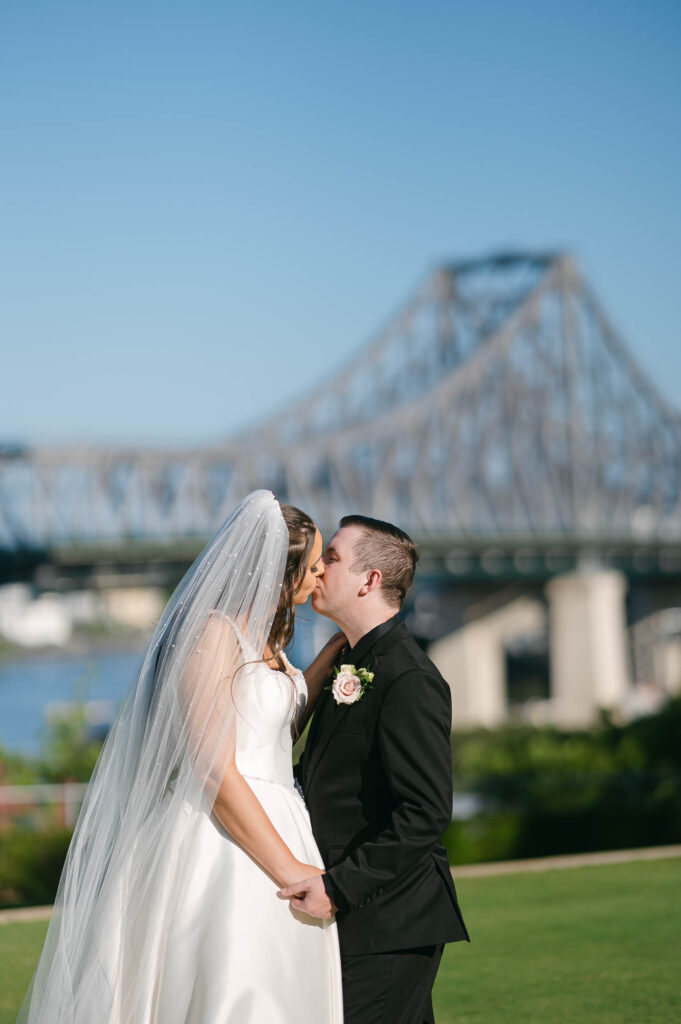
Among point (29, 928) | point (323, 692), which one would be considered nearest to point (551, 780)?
point (29, 928)

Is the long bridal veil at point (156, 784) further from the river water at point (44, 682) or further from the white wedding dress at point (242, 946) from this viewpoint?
the river water at point (44, 682)

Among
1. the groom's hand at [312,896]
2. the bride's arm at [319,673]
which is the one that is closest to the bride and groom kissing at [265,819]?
the groom's hand at [312,896]

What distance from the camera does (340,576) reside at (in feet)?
9.98

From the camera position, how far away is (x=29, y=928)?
19.5 ft

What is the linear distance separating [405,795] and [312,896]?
28 cm

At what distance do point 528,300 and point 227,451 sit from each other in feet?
56.4

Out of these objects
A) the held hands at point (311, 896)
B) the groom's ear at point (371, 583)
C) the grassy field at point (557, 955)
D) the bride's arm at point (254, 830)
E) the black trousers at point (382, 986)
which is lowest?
the grassy field at point (557, 955)

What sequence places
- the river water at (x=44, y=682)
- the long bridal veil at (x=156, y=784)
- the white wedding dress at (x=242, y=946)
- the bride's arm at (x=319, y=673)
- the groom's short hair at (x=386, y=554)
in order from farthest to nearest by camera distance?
the river water at (x=44, y=682) → the bride's arm at (x=319, y=673) → the groom's short hair at (x=386, y=554) → the long bridal veil at (x=156, y=784) → the white wedding dress at (x=242, y=946)

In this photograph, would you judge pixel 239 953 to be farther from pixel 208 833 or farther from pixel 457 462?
pixel 457 462

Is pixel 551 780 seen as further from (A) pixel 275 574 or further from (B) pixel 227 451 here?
(B) pixel 227 451

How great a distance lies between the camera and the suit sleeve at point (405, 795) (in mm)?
2824

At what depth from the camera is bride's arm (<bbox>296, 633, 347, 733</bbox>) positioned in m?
3.30

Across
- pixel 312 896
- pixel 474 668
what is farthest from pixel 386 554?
pixel 474 668

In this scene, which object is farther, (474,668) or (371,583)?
(474,668)
